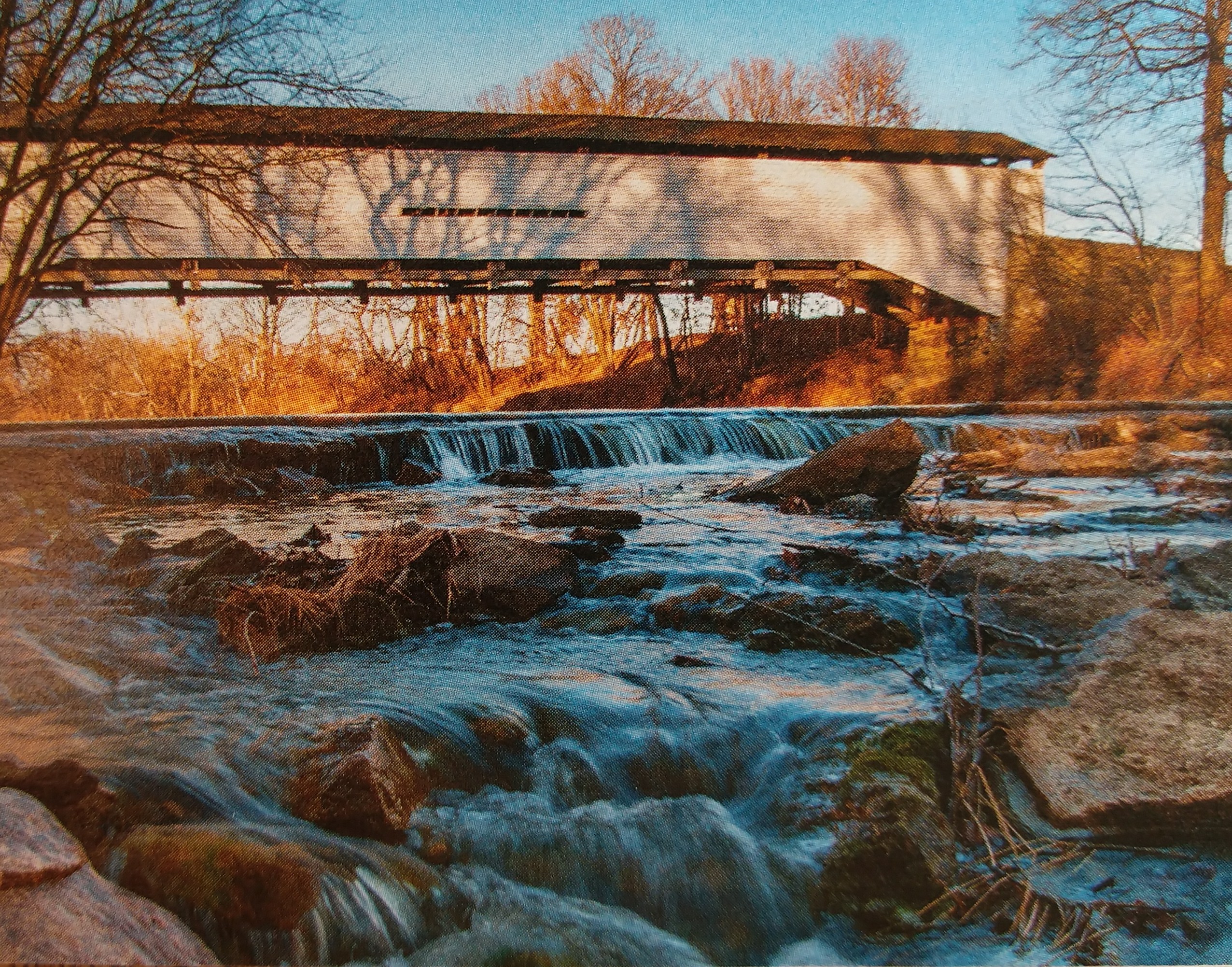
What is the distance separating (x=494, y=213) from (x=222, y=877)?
1380 centimetres

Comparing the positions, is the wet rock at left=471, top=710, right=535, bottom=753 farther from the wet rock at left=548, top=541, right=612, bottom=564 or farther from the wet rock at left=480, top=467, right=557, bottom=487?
the wet rock at left=480, top=467, right=557, bottom=487

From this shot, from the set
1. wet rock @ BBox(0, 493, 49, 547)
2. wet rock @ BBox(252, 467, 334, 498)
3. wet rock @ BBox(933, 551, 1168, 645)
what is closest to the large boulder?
wet rock @ BBox(933, 551, 1168, 645)

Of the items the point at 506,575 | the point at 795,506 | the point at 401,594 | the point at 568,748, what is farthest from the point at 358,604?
the point at 795,506

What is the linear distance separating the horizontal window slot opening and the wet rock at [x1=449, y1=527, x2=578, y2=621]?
39.1 feet

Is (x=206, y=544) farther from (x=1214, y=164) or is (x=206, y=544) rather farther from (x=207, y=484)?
(x=1214, y=164)

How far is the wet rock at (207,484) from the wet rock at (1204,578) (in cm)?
646

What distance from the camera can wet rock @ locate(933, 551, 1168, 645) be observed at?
2.12m

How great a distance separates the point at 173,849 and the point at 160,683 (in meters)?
1.04

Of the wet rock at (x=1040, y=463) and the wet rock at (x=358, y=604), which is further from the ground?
the wet rock at (x=1040, y=463)

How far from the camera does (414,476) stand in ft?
26.9

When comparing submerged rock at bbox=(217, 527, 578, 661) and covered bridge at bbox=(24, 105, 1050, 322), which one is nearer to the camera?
submerged rock at bbox=(217, 527, 578, 661)

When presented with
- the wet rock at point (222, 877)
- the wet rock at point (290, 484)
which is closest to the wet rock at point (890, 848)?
the wet rock at point (222, 877)

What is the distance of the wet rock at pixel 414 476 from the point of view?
320 inches

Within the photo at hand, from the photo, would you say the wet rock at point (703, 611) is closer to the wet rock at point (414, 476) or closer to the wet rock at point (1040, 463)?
the wet rock at point (1040, 463)
